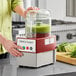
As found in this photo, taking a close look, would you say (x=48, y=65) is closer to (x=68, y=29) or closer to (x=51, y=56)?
(x=51, y=56)

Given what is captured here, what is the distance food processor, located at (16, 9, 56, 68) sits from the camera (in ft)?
5.27

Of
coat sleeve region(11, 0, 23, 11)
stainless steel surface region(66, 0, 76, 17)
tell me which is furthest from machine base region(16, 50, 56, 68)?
stainless steel surface region(66, 0, 76, 17)

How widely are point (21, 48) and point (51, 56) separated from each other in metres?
0.22

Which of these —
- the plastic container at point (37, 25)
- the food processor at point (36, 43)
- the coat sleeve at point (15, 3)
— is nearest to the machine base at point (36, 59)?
the food processor at point (36, 43)

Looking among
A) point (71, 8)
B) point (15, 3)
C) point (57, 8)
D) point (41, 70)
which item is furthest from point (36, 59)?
point (57, 8)

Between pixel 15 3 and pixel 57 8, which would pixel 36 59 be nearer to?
pixel 15 3

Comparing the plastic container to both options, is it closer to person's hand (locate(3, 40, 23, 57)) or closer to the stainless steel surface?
person's hand (locate(3, 40, 23, 57))

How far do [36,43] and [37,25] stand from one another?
5.6 inches

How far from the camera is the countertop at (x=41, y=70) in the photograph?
1493mm

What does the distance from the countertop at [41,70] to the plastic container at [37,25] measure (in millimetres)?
219

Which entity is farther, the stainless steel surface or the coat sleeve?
the stainless steel surface

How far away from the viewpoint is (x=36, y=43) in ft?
5.23

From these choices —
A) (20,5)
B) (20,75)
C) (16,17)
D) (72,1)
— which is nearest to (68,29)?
(72,1)

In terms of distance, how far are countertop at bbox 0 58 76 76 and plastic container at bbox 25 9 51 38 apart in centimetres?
22
